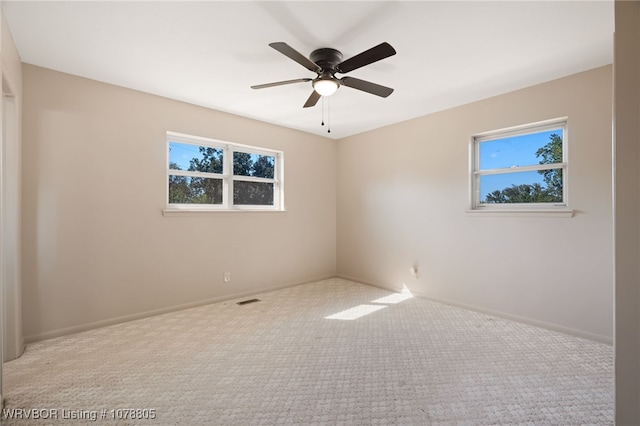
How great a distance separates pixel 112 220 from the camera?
2.86 m

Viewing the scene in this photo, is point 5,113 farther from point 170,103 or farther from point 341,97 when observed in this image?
point 341,97

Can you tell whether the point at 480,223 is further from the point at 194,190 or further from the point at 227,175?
the point at 194,190

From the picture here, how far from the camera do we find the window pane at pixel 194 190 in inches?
133

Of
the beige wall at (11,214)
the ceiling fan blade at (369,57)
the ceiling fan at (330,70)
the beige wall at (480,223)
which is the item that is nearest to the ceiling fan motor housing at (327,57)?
the ceiling fan at (330,70)

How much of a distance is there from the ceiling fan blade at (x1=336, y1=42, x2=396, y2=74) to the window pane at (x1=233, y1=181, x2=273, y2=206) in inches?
91.6

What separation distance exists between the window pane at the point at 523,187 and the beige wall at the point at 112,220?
9.84 ft

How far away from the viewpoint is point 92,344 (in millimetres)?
2434

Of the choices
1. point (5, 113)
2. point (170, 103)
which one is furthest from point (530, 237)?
point (5, 113)

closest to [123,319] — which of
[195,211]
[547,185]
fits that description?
[195,211]

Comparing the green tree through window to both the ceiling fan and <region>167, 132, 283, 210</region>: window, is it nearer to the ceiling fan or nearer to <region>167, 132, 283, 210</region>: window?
the ceiling fan

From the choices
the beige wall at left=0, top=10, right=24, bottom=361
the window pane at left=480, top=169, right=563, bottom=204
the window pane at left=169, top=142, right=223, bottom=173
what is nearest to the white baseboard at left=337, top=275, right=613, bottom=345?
the window pane at left=480, top=169, right=563, bottom=204

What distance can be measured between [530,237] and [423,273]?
132 cm

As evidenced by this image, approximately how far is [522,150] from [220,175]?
3644mm
